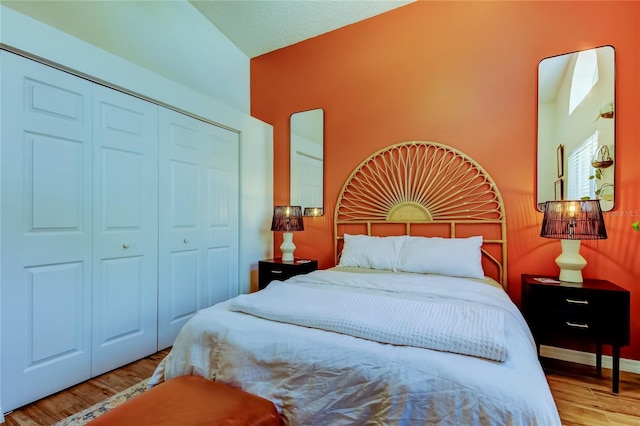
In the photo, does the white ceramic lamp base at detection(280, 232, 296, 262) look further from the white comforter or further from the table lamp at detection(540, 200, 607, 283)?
the table lamp at detection(540, 200, 607, 283)

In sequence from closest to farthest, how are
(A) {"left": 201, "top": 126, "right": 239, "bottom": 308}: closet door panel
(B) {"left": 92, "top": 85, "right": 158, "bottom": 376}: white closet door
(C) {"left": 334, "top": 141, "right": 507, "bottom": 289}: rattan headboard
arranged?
(B) {"left": 92, "top": 85, "right": 158, "bottom": 376}: white closet door
(C) {"left": 334, "top": 141, "right": 507, "bottom": 289}: rattan headboard
(A) {"left": 201, "top": 126, "right": 239, "bottom": 308}: closet door panel

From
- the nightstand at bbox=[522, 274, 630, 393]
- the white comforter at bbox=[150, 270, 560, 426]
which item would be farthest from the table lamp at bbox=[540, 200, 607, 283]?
the white comforter at bbox=[150, 270, 560, 426]

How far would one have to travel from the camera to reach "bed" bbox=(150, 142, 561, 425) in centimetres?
95

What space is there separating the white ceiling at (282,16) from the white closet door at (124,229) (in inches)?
54.4

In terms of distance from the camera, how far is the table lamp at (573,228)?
1.95 m

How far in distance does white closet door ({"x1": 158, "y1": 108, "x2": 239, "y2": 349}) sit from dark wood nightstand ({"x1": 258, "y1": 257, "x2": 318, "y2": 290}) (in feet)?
1.08

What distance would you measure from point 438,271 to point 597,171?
1.32 m

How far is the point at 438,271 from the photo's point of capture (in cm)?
232

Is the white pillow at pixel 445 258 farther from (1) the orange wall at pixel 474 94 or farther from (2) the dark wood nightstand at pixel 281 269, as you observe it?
(2) the dark wood nightstand at pixel 281 269

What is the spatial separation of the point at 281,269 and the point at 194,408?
6.19 ft

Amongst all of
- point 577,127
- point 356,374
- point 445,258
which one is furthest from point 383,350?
point 577,127

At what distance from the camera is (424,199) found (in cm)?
283

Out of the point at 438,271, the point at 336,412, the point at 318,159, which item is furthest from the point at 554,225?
the point at 318,159

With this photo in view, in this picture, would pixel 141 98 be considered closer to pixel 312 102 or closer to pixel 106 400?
pixel 312 102
